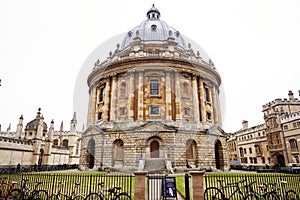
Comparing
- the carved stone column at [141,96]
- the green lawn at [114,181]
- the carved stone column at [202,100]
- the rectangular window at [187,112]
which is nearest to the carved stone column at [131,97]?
the carved stone column at [141,96]

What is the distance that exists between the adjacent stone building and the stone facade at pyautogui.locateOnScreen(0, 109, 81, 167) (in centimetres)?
1047

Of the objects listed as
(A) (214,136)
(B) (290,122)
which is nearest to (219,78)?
(A) (214,136)

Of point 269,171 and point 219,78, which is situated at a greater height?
point 219,78

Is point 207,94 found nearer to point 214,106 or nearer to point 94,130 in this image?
point 214,106

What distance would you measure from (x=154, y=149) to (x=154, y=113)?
511cm

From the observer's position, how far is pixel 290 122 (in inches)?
1508

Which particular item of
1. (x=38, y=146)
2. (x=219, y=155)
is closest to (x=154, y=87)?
(x=219, y=155)

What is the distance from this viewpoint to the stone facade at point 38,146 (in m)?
30.4

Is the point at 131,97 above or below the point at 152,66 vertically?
below

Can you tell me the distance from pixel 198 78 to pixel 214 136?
357 inches

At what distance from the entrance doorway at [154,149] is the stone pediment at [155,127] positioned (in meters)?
1.71

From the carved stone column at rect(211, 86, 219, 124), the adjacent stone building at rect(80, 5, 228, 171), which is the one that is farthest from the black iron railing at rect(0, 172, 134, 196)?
the carved stone column at rect(211, 86, 219, 124)

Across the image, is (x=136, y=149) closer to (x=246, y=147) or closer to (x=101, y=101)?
(x=101, y=101)

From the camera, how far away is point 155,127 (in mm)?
25453
